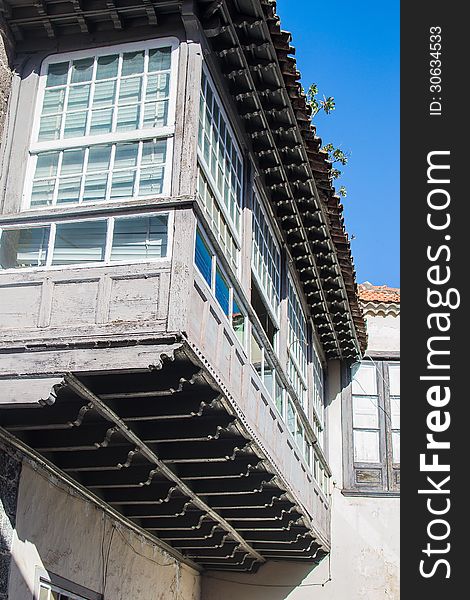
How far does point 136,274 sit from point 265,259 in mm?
3727

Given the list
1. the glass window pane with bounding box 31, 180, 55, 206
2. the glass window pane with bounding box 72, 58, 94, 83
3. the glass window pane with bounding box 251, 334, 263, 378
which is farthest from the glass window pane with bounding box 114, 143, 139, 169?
the glass window pane with bounding box 251, 334, 263, 378

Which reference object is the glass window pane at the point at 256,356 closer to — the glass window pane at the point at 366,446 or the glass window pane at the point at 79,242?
the glass window pane at the point at 79,242

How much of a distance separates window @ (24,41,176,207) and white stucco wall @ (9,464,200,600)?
2506 millimetres

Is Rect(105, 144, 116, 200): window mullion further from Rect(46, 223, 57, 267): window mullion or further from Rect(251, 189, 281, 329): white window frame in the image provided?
Rect(251, 189, 281, 329): white window frame

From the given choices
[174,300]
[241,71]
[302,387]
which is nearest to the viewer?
[174,300]

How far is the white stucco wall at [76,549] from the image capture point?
8352 millimetres

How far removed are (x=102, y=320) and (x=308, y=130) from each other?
393 cm

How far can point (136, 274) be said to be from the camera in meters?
7.42

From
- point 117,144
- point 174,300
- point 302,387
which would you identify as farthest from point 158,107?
point 302,387

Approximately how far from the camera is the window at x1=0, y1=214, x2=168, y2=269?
7652 millimetres

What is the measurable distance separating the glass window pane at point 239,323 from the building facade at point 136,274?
0.8 inches

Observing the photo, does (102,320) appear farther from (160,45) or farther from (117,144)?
(160,45)

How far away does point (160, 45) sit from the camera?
8.46m

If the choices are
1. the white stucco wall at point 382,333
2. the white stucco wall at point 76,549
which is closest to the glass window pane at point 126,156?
the white stucco wall at point 76,549
